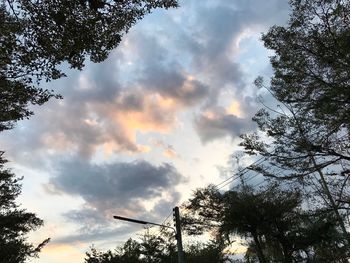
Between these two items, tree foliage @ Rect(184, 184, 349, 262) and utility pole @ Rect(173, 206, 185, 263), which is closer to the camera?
utility pole @ Rect(173, 206, 185, 263)

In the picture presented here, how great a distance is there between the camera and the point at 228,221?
106ft

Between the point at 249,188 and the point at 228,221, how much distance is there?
5.26 metres

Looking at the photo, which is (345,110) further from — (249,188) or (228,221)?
(249,188)

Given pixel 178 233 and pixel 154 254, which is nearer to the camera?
pixel 178 233

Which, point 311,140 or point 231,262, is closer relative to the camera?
point 311,140

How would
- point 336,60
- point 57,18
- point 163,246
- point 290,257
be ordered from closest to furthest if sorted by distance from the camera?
point 57,18 → point 336,60 → point 290,257 → point 163,246

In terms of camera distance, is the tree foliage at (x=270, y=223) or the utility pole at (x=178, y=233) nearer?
the utility pole at (x=178, y=233)

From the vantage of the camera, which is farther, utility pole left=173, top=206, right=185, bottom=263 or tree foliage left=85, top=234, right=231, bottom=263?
tree foliage left=85, top=234, right=231, bottom=263

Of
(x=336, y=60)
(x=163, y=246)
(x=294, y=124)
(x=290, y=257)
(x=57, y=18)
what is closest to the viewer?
(x=57, y=18)

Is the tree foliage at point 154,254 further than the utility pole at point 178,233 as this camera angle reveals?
Yes

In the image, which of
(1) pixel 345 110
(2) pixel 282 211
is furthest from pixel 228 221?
(1) pixel 345 110

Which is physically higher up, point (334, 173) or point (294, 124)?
point (294, 124)

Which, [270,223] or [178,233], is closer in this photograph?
[178,233]

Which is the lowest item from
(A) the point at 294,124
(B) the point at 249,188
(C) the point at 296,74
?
(A) the point at 294,124
